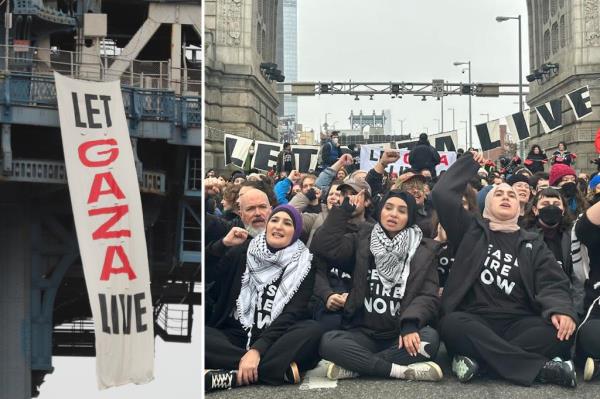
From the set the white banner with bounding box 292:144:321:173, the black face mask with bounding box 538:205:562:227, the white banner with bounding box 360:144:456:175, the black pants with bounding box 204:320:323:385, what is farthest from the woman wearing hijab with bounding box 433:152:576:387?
the white banner with bounding box 292:144:321:173

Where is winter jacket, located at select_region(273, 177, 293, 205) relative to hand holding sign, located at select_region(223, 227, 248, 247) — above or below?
above

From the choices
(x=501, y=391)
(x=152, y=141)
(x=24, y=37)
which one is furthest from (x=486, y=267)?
(x=24, y=37)

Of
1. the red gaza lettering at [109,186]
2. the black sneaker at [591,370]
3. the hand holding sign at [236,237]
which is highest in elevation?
the red gaza lettering at [109,186]

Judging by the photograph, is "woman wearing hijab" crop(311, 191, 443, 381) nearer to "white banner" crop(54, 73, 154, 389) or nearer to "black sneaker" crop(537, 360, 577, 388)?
"black sneaker" crop(537, 360, 577, 388)

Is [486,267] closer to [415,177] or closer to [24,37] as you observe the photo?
[415,177]

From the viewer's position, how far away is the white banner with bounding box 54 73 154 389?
376 cm

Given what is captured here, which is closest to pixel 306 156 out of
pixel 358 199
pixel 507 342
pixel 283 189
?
pixel 283 189

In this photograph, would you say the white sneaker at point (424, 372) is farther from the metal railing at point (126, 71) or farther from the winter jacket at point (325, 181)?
the winter jacket at point (325, 181)

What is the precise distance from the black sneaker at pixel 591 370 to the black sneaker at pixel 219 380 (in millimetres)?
1752

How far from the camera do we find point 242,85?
6438mm

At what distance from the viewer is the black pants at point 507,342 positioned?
4.18m

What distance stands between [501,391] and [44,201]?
3.02 m

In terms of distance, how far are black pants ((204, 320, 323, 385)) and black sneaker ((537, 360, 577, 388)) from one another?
115 centimetres

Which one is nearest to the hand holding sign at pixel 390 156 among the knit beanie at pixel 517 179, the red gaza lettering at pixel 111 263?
the knit beanie at pixel 517 179
